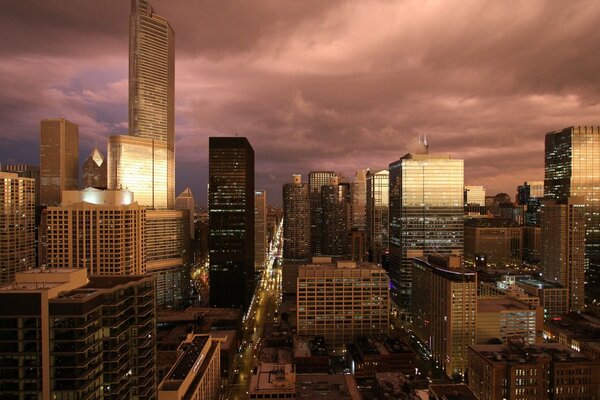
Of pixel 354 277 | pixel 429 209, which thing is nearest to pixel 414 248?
pixel 429 209

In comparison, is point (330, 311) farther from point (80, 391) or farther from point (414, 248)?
point (80, 391)

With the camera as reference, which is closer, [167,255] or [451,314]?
[451,314]

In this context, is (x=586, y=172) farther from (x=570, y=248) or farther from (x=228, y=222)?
(x=228, y=222)

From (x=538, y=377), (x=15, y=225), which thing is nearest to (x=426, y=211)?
(x=538, y=377)

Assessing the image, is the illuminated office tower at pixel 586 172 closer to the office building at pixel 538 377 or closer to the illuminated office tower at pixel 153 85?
the office building at pixel 538 377

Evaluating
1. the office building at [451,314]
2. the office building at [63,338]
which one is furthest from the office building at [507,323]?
the office building at [63,338]
